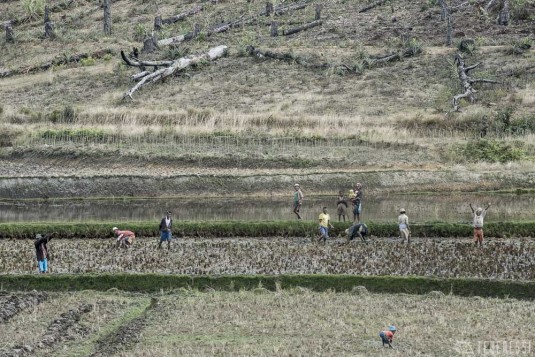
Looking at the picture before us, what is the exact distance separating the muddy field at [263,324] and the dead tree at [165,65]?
39.4 meters

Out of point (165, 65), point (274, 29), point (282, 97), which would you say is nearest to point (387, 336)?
point (282, 97)

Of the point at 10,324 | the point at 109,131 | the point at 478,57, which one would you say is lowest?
the point at 10,324

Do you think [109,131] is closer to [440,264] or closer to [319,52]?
[319,52]

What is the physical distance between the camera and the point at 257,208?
40.3m

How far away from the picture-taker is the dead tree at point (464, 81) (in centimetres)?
5569

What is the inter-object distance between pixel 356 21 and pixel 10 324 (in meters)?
59.7

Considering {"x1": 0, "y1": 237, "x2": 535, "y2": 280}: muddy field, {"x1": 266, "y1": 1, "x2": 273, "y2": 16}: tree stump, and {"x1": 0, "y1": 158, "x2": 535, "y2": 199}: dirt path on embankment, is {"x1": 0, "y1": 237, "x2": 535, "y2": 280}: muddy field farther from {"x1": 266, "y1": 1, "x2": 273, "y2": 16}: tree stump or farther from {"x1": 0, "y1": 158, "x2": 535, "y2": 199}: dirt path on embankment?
{"x1": 266, "y1": 1, "x2": 273, "y2": 16}: tree stump

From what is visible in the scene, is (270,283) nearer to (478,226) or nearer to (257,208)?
(478,226)

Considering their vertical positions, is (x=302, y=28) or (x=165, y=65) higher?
(x=302, y=28)

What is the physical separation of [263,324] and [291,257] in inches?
325

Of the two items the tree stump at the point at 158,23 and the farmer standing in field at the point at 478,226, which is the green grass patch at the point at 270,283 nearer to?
the farmer standing in field at the point at 478,226

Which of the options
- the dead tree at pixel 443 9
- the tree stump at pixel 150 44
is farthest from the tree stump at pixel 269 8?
the dead tree at pixel 443 9

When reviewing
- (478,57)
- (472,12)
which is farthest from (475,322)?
(472,12)

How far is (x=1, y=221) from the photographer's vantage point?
128 feet
